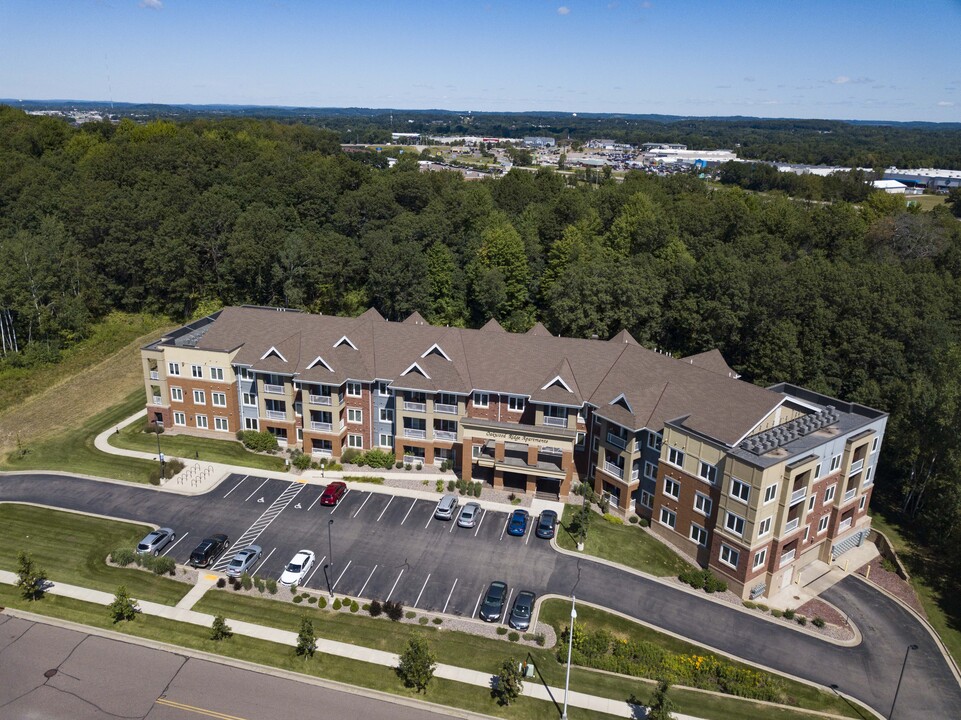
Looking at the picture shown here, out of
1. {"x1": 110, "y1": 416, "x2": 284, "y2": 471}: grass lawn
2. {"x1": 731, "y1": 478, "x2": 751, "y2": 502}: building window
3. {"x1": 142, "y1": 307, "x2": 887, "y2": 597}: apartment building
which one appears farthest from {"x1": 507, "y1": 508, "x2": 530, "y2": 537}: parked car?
{"x1": 110, "y1": 416, "x2": 284, "y2": 471}: grass lawn

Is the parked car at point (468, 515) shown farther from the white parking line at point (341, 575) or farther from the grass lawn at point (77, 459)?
the grass lawn at point (77, 459)

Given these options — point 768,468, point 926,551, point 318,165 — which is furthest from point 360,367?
point 318,165

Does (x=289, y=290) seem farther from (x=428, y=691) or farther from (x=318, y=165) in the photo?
(x=428, y=691)

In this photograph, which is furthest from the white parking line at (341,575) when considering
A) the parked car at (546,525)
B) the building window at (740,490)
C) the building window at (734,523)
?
the building window at (740,490)

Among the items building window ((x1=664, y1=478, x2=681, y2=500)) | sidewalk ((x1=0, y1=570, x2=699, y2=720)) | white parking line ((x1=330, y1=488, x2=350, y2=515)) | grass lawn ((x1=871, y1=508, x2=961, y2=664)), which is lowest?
grass lawn ((x1=871, y1=508, x2=961, y2=664))

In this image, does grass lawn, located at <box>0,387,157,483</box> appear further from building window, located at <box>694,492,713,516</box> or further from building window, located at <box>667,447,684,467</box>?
building window, located at <box>694,492,713,516</box>

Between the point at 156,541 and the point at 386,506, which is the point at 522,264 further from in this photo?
the point at 156,541
